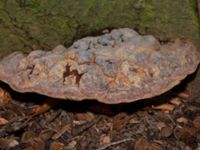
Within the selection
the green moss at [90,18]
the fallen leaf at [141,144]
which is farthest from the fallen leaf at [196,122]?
the green moss at [90,18]

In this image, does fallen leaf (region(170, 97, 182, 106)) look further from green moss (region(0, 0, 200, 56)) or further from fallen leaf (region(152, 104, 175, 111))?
green moss (region(0, 0, 200, 56))

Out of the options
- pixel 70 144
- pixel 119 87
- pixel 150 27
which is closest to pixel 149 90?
pixel 119 87

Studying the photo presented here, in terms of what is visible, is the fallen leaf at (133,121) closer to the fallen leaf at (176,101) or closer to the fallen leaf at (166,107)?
the fallen leaf at (166,107)

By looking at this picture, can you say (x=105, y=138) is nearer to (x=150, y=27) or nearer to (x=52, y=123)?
(x=52, y=123)

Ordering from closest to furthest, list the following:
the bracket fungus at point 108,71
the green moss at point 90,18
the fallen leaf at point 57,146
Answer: the bracket fungus at point 108,71 → the green moss at point 90,18 → the fallen leaf at point 57,146

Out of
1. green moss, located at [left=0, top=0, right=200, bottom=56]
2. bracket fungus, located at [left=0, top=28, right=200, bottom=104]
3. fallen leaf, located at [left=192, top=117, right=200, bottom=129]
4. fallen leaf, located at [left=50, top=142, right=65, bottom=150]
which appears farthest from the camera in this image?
fallen leaf, located at [left=192, top=117, right=200, bottom=129]

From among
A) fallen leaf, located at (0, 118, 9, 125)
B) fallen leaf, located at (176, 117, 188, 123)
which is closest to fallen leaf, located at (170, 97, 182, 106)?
fallen leaf, located at (176, 117, 188, 123)
